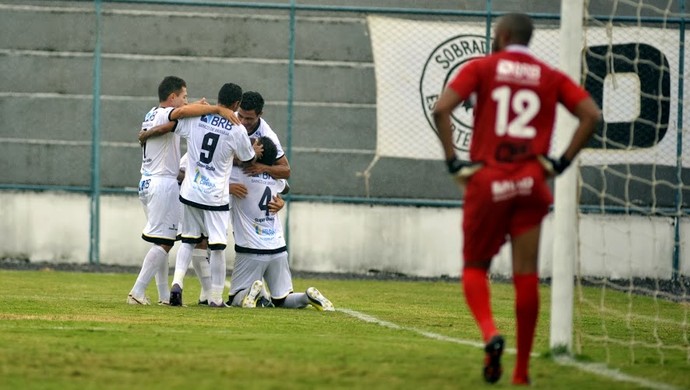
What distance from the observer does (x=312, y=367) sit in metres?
6.94

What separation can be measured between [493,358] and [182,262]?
5841 mm

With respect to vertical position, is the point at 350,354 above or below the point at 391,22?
below

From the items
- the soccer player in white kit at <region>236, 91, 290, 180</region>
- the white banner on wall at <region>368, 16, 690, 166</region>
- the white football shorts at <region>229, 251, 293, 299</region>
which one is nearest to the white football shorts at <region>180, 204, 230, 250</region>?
the white football shorts at <region>229, 251, 293, 299</region>

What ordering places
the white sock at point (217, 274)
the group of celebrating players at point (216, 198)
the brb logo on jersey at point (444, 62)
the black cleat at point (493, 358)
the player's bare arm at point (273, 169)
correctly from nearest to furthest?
1. the black cleat at point (493, 358)
2. the group of celebrating players at point (216, 198)
3. the white sock at point (217, 274)
4. the player's bare arm at point (273, 169)
5. the brb logo on jersey at point (444, 62)

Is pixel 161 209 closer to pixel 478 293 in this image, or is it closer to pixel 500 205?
pixel 478 293

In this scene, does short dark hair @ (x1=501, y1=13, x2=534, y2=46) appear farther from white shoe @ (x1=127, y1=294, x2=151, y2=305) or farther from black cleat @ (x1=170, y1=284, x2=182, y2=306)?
white shoe @ (x1=127, y1=294, x2=151, y2=305)

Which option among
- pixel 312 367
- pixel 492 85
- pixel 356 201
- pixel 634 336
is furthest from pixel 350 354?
pixel 356 201

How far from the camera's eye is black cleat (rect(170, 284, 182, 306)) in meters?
11.6

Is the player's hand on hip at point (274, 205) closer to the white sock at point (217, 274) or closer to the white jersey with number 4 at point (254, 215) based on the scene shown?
the white jersey with number 4 at point (254, 215)

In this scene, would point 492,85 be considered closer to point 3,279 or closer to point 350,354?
point 350,354

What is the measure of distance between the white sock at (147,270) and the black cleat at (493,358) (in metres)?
5.87

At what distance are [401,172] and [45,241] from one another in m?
4.92

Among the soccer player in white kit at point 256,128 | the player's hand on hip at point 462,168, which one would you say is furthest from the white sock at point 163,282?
the player's hand on hip at point 462,168

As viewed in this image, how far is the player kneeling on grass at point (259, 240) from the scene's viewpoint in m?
12.1
